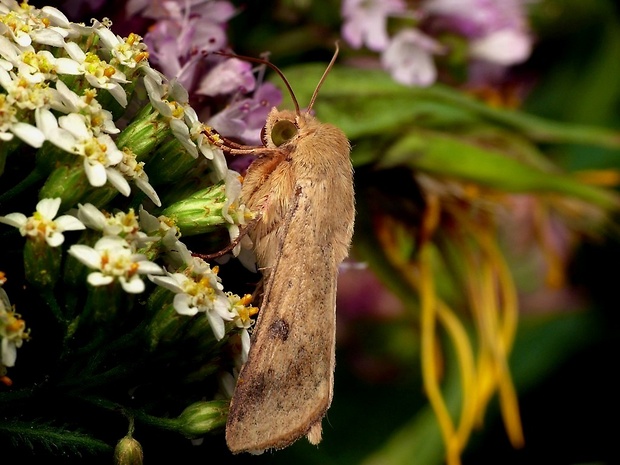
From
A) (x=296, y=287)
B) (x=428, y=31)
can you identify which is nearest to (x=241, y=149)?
(x=296, y=287)

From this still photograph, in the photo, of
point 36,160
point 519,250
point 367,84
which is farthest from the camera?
point 519,250

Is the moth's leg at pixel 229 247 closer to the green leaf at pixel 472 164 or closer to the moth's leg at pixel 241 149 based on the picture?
the moth's leg at pixel 241 149

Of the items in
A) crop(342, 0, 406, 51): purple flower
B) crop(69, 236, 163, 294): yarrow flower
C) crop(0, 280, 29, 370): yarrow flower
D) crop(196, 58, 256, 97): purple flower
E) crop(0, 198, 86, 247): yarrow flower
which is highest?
crop(0, 198, 86, 247): yarrow flower

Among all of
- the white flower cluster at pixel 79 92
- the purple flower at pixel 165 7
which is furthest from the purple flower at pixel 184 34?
the white flower cluster at pixel 79 92

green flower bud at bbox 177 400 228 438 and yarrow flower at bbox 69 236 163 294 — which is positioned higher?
yarrow flower at bbox 69 236 163 294

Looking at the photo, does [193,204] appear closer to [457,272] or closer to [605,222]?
[457,272]

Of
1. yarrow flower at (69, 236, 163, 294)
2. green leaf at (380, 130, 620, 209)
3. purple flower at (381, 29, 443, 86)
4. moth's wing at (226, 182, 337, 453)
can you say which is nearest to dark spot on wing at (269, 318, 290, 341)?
moth's wing at (226, 182, 337, 453)

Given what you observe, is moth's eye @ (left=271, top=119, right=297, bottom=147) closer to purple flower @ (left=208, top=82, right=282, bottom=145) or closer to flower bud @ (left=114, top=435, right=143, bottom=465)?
purple flower @ (left=208, top=82, right=282, bottom=145)

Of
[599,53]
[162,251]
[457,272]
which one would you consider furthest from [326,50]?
[599,53]
